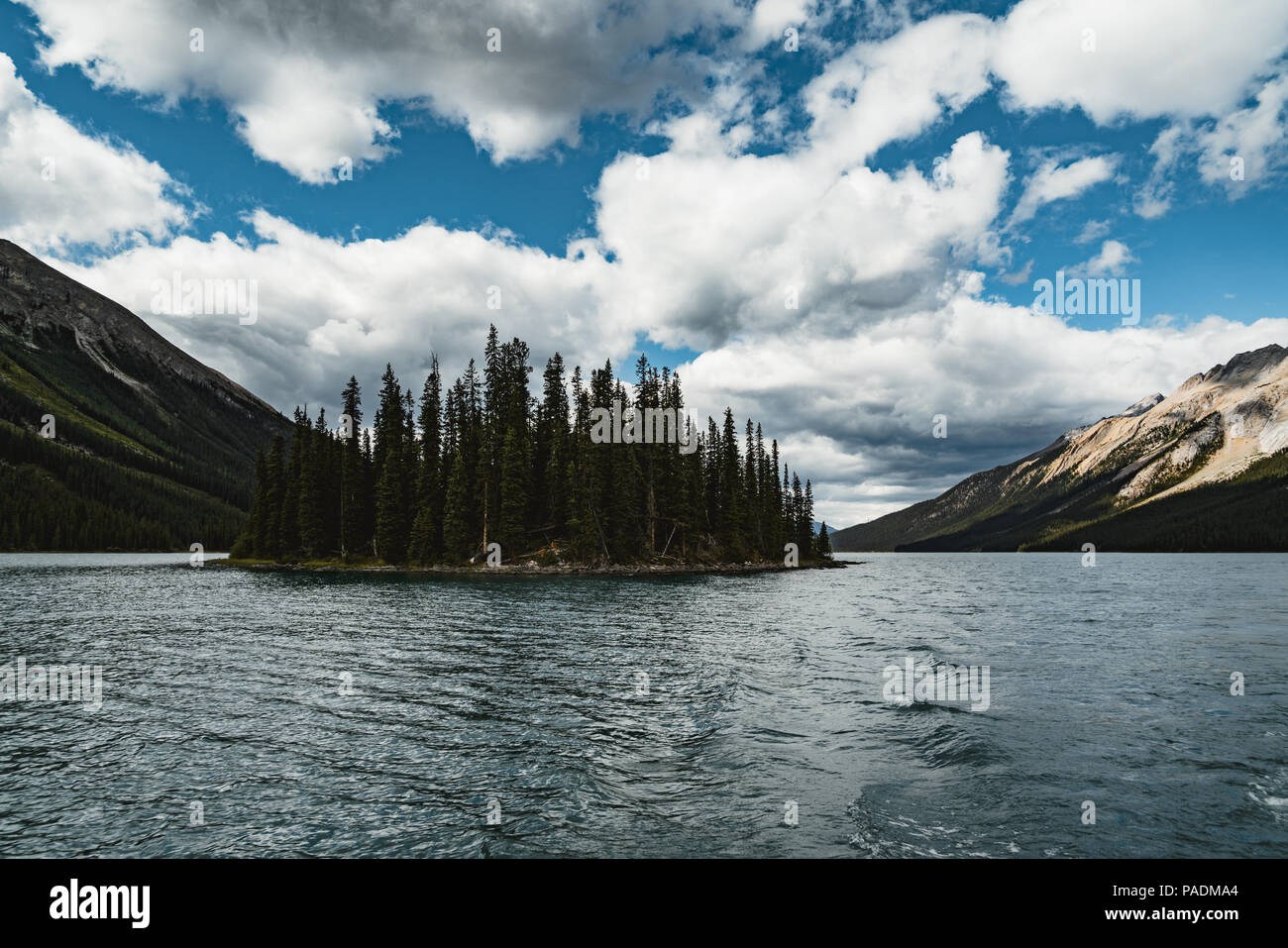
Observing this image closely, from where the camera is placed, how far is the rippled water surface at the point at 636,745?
12703 millimetres

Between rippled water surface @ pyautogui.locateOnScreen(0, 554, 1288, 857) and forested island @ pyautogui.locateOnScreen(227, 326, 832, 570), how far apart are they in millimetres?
61186

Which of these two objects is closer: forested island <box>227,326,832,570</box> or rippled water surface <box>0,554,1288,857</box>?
rippled water surface <box>0,554,1288,857</box>

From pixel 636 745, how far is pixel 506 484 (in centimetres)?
8325

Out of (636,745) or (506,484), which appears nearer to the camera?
(636,745)

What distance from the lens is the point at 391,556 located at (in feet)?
344

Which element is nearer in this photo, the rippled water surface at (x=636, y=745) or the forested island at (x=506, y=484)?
the rippled water surface at (x=636, y=745)

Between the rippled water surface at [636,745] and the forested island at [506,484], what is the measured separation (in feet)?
201

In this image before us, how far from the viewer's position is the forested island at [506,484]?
101 m

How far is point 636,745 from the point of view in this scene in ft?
59.5

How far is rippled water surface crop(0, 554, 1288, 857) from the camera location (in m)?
12.7
